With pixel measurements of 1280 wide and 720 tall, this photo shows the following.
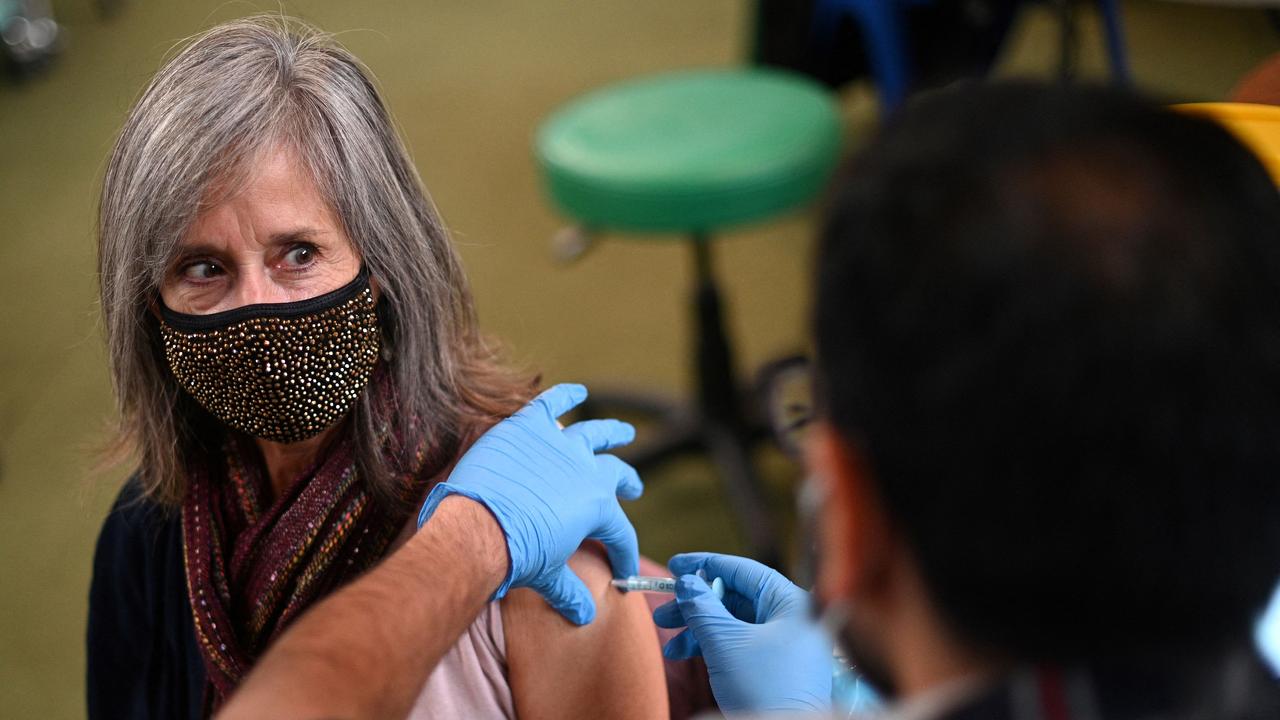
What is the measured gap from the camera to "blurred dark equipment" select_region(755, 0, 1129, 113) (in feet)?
11.0

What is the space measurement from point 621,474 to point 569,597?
166mm

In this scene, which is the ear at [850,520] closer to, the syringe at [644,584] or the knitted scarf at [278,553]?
the syringe at [644,584]

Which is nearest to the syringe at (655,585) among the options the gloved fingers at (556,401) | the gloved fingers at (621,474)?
the gloved fingers at (621,474)

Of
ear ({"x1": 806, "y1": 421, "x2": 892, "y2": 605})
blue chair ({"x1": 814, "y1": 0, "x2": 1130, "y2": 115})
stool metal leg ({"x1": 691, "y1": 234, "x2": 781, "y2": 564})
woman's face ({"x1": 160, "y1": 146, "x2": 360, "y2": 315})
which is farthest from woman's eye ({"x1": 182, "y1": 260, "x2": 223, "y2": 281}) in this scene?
blue chair ({"x1": 814, "y1": 0, "x2": 1130, "y2": 115})

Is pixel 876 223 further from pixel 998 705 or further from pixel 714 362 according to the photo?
pixel 714 362

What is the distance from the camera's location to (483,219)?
4.42 m

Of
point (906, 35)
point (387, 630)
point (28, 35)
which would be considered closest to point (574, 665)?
point (387, 630)

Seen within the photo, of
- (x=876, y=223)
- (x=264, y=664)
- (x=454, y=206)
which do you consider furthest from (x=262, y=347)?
(x=454, y=206)

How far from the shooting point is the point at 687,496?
3.12 metres

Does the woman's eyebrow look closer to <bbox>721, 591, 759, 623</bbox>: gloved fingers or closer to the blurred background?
the blurred background

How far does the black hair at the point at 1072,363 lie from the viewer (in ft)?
1.92

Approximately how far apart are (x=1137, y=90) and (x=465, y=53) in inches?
206

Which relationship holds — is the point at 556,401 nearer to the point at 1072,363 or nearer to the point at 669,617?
the point at 669,617

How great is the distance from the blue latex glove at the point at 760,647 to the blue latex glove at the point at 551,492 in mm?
133
